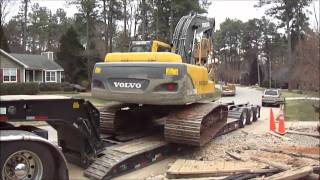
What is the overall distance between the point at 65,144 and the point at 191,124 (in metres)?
2.79

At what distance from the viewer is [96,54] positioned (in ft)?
182

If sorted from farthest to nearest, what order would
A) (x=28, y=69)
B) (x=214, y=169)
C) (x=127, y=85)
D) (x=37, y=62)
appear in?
(x=37, y=62)
(x=28, y=69)
(x=127, y=85)
(x=214, y=169)

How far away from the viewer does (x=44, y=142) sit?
22.7 ft

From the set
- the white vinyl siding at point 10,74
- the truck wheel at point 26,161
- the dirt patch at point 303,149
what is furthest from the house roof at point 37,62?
the truck wheel at point 26,161

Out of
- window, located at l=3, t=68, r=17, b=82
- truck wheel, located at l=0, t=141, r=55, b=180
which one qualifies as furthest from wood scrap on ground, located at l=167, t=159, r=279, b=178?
window, located at l=3, t=68, r=17, b=82

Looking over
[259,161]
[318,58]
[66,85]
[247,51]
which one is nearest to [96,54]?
[66,85]

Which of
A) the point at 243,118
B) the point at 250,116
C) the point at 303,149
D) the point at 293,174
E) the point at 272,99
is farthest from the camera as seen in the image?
the point at 272,99

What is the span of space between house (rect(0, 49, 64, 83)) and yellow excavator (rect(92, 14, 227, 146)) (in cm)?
3879

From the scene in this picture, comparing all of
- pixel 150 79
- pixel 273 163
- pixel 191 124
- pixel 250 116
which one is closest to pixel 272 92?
pixel 250 116

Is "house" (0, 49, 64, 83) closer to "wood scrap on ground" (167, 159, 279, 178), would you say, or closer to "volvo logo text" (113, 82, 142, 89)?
"volvo logo text" (113, 82, 142, 89)

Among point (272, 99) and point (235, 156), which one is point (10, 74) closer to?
point (272, 99)

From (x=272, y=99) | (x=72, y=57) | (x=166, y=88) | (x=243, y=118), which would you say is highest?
(x=72, y=57)

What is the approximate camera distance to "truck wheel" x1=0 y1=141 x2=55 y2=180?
6.59 meters

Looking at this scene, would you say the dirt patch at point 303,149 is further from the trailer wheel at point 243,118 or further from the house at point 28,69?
the house at point 28,69
